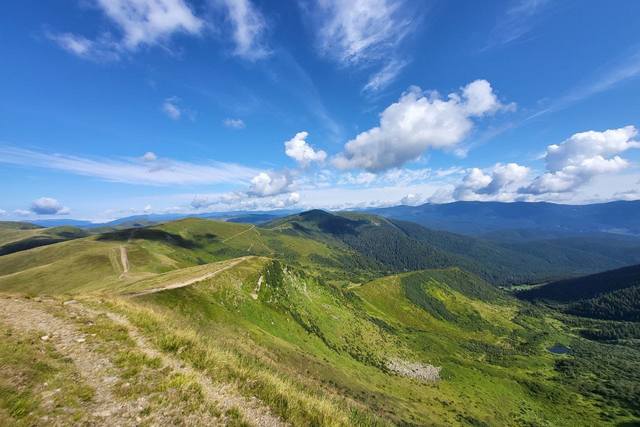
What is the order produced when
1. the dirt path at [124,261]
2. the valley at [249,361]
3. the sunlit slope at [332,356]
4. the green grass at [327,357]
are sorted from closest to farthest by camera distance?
the valley at [249,361] → the green grass at [327,357] → the sunlit slope at [332,356] → the dirt path at [124,261]

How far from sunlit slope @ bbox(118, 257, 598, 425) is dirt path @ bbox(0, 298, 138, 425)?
362 centimetres

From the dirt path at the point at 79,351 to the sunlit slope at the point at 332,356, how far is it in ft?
11.9

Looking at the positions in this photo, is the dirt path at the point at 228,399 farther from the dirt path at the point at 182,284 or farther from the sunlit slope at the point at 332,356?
the dirt path at the point at 182,284

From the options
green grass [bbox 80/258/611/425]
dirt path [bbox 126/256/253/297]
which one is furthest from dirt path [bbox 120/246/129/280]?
green grass [bbox 80/258/611/425]

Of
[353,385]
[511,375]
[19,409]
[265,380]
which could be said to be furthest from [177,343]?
[511,375]

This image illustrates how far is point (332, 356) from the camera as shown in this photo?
303 feet

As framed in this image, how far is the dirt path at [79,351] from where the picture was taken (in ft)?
36.6

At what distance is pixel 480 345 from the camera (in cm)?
19575

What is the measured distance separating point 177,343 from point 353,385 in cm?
6557

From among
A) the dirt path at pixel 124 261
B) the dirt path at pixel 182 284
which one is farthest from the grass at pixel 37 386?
the dirt path at pixel 124 261

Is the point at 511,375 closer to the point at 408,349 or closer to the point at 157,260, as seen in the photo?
the point at 408,349

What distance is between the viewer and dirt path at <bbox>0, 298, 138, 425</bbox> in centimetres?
1116

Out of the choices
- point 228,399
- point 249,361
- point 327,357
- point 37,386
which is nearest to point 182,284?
point 327,357

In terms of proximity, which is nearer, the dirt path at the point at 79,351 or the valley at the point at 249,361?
the dirt path at the point at 79,351
